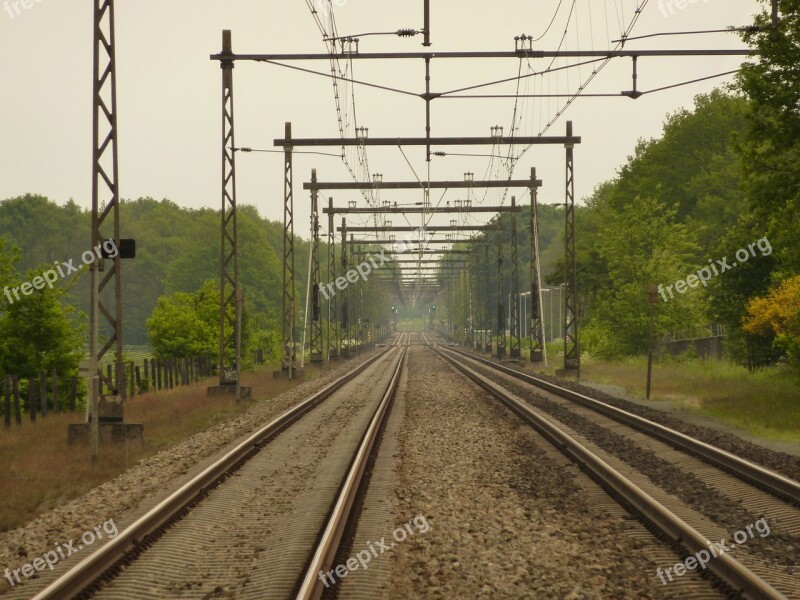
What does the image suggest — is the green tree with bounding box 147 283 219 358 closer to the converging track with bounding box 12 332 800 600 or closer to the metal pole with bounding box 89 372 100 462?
the converging track with bounding box 12 332 800 600

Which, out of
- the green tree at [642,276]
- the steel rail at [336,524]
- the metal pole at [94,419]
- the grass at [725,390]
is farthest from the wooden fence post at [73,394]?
the green tree at [642,276]

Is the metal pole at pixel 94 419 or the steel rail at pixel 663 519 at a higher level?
the metal pole at pixel 94 419

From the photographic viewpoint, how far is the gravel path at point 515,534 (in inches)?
282

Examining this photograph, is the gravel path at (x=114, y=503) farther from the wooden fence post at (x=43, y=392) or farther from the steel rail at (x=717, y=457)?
the steel rail at (x=717, y=457)

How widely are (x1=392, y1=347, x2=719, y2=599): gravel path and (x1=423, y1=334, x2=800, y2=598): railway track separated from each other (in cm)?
24

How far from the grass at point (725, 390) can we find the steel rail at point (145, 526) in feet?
34.0

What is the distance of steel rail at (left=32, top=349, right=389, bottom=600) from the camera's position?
708 centimetres

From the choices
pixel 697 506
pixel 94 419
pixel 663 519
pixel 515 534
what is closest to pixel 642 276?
pixel 94 419

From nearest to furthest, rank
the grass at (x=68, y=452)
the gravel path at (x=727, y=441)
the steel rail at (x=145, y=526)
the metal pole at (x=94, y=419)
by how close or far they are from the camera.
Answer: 1. the steel rail at (x=145, y=526)
2. the grass at (x=68, y=452)
3. the gravel path at (x=727, y=441)
4. the metal pole at (x=94, y=419)

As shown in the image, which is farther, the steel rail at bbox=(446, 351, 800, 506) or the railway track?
the steel rail at bbox=(446, 351, 800, 506)

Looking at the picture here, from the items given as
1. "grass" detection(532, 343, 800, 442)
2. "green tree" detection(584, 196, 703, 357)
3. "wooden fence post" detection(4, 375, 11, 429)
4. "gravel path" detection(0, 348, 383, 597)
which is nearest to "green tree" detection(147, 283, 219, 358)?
"grass" detection(532, 343, 800, 442)

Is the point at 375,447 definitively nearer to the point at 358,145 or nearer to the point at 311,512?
the point at 311,512

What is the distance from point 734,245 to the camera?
1244 inches

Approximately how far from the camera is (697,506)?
33.8 ft
